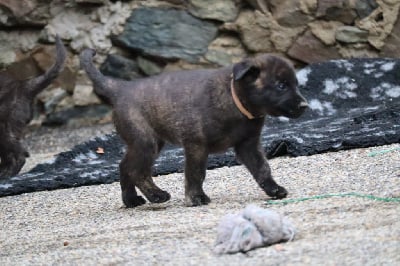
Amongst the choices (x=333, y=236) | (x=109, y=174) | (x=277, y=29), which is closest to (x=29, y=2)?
(x=277, y=29)

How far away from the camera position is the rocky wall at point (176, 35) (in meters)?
9.98

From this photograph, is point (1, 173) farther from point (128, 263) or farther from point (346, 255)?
point (346, 255)

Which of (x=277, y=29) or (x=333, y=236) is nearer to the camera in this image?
(x=333, y=236)

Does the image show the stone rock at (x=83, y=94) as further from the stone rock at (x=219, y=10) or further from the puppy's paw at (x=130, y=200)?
the puppy's paw at (x=130, y=200)

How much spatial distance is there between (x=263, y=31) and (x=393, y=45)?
1.50 metres

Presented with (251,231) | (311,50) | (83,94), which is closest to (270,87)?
(251,231)

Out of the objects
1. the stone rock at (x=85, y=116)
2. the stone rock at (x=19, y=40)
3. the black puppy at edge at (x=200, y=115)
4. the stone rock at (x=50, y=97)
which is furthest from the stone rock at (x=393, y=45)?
the black puppy at edge at (x=200, y=115)

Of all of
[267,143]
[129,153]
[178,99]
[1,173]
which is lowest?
[1,173]

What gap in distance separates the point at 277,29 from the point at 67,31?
2427 mm

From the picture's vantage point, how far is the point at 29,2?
32.4 feet

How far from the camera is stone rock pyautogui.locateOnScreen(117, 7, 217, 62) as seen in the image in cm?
1012

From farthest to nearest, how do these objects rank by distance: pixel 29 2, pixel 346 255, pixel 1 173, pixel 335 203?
pixel 29 2 → pixel 1 173 → pixel 335 203 → pixel 346 255

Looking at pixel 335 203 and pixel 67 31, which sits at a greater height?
pixel 335 203

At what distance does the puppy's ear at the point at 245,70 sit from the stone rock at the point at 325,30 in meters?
5.01
